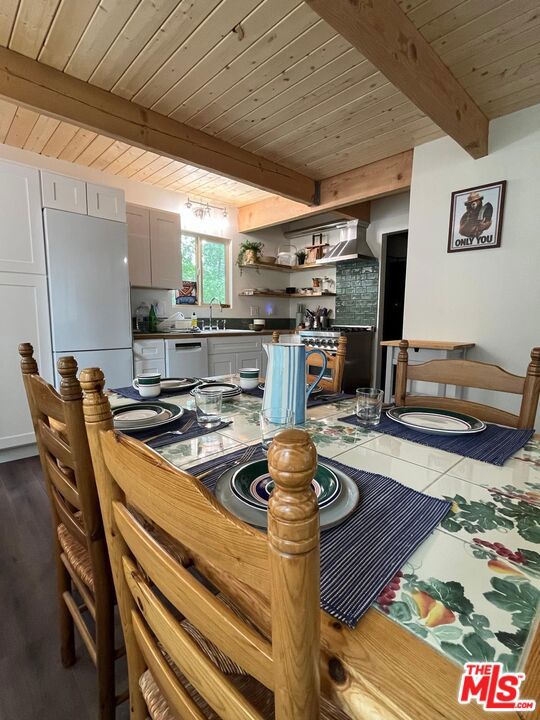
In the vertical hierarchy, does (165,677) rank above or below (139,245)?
below

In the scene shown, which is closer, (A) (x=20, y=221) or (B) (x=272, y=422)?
(B) (x=272, y=422)

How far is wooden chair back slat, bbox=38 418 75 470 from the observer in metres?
0.77

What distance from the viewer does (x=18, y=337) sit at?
251 centimetres

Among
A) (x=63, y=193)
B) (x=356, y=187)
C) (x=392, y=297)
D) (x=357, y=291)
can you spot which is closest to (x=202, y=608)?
(x=63, y=193)

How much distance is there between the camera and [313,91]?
79.4 inches

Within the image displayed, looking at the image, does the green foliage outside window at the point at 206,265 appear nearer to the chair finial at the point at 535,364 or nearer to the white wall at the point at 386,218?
the white wall at the point at 386,218

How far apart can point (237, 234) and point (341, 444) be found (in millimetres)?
4147

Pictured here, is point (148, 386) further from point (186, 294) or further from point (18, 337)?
point (186, 294)

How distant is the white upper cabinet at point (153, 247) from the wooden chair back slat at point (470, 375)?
2.90 m

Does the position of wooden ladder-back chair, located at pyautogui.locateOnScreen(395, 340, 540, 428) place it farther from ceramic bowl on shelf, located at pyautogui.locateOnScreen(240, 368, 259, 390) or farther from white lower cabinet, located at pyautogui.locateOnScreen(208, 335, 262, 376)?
white lower cabinet, located at pyautogui.locateOnScreen(208, 335, 262, 376)

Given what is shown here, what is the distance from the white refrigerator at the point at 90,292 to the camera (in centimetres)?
261

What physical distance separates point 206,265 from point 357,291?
1.96m

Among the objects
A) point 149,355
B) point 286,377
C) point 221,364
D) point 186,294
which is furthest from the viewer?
point 186,294

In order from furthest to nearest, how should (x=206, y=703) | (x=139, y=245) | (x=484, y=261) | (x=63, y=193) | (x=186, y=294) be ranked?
1. (x=186, y=294)
2. (x=139, y=245)
3. (x=63, y=193)
4. (x=484, y=261)
5. (x=206, y=703)
